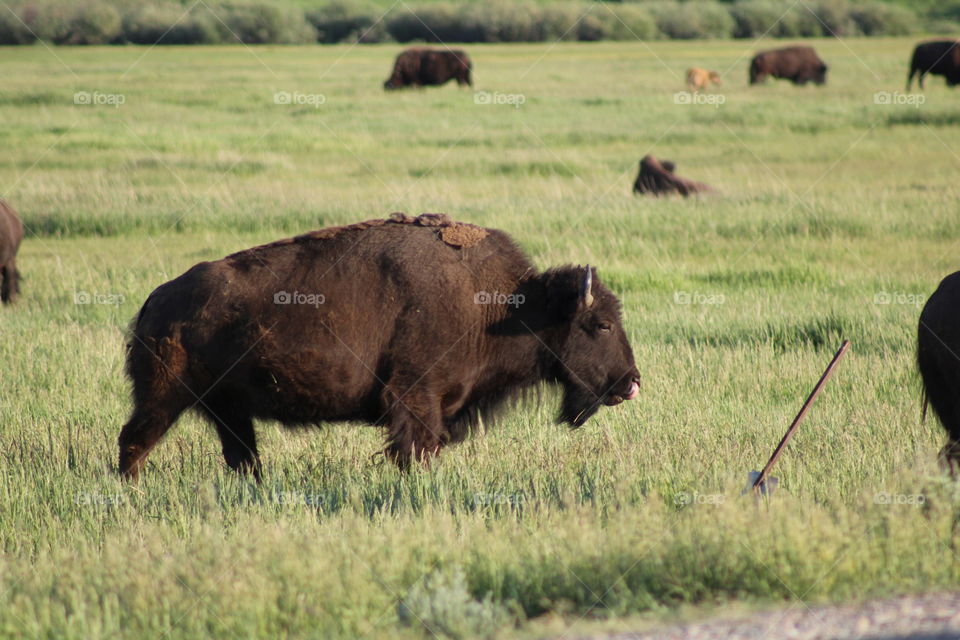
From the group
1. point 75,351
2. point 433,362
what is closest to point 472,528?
point 433,362

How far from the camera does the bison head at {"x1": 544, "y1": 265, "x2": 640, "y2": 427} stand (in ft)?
24.4

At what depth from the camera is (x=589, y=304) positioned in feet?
24.2

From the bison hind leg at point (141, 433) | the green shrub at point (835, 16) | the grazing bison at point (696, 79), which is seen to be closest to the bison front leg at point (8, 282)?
the bison hind leg at point (141, 433)

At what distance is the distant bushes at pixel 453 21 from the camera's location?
71688 millimetres

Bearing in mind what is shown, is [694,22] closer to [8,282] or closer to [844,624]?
[8,282]

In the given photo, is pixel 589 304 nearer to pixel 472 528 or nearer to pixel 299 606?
pixel 472 528

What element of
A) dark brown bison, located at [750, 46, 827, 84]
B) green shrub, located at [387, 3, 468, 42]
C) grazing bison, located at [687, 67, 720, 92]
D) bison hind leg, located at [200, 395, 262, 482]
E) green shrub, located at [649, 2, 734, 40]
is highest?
bison hind leg, located at [200, 395, 262, 482]

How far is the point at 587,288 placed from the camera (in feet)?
23.6

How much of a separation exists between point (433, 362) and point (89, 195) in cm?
1386

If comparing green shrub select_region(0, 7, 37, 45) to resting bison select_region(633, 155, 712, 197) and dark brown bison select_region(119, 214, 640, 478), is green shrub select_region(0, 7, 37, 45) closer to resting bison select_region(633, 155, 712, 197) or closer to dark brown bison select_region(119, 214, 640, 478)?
resting bison select_region(633, 155, 712, 197)

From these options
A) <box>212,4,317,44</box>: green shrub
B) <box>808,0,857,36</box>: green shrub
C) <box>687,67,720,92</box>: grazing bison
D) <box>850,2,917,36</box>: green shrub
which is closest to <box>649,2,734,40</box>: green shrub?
<box>808,0,857,36</box>: green shrub

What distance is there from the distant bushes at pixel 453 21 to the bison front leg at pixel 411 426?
68075mm

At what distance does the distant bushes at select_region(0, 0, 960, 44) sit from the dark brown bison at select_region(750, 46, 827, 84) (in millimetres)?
22809

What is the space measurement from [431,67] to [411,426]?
44.3 m
